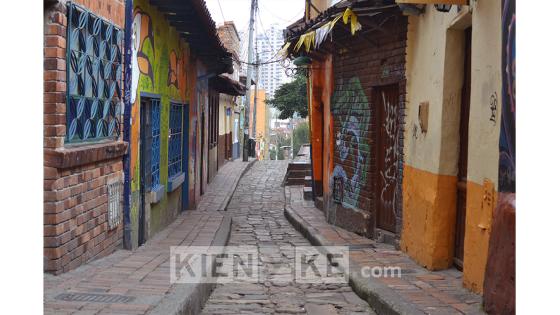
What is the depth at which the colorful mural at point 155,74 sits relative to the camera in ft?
27.1

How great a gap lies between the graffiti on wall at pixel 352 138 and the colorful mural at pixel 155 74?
282 cm

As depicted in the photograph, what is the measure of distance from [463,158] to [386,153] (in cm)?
238

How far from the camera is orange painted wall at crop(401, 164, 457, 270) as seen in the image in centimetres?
728

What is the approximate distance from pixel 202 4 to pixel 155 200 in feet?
9.17

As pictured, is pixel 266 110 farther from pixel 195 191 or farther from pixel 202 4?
pixel 202 4

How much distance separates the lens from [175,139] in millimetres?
11930

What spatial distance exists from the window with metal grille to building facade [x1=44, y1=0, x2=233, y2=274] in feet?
0.04

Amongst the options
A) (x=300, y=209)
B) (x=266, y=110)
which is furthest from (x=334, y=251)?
(x=266, y=110)

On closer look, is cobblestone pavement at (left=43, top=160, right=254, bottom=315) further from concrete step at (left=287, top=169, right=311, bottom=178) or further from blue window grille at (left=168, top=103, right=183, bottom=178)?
concrete step at (left=287, top=169, right=311, bottom=178)

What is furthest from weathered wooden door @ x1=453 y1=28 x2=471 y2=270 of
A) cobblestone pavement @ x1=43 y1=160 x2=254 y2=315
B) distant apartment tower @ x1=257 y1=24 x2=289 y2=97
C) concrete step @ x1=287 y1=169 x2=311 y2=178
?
distant apartment tower @ x1=257 y1=24 x2=289 y2=97

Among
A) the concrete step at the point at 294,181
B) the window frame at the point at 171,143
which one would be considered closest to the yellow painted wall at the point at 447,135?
the window frame at the point at 171,143

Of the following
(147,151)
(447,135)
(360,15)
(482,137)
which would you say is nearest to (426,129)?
(447,135)

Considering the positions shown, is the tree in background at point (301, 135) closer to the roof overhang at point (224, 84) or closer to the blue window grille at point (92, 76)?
the roof overhang at point (224, 84)

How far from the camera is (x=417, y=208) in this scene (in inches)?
312
